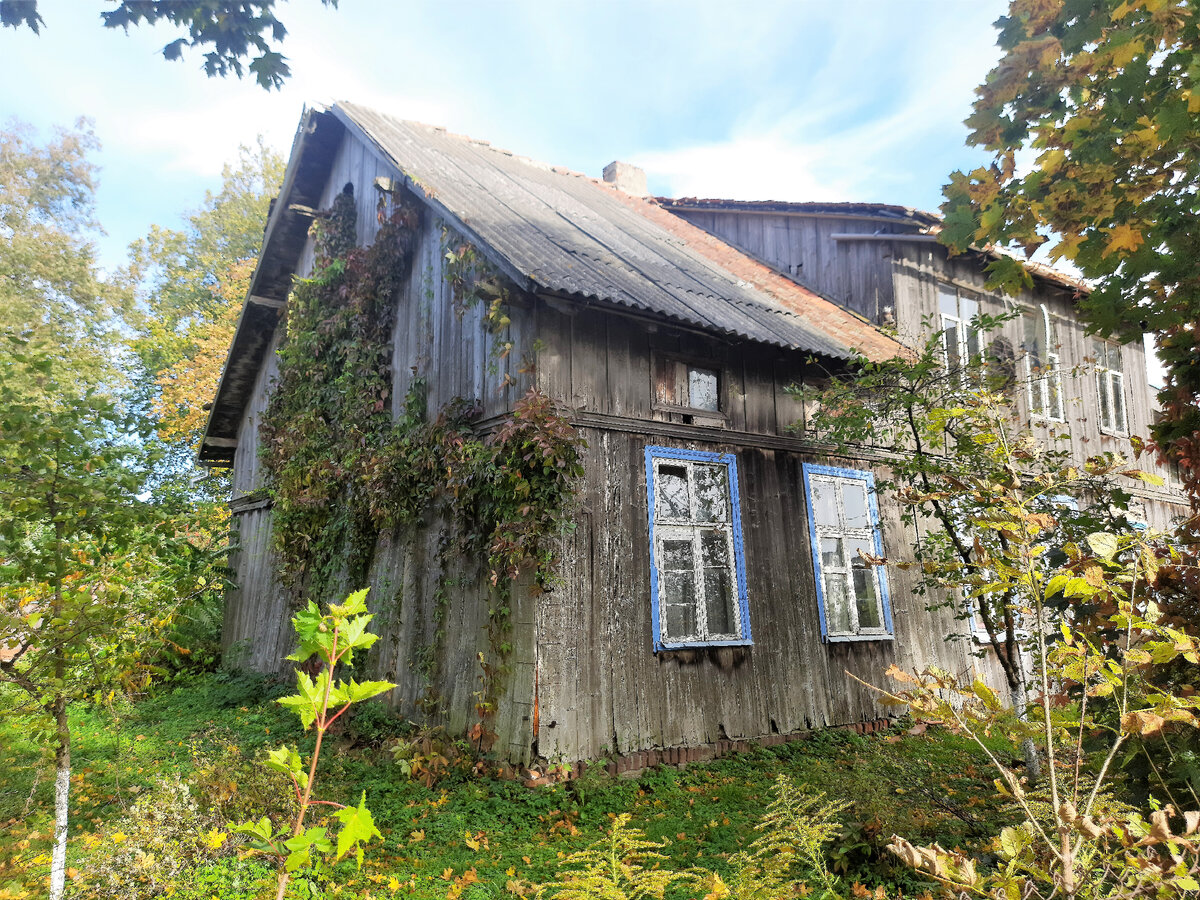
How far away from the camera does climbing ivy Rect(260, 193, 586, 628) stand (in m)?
6.46

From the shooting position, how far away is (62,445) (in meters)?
4.18

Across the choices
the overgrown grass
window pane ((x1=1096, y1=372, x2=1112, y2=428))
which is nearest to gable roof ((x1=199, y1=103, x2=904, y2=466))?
the overgrown grass

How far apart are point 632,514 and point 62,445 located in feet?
14.7

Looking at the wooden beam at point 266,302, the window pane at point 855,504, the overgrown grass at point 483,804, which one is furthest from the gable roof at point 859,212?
the wooden beam at point 266,302

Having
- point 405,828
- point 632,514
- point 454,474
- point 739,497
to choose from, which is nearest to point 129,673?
point 405,828

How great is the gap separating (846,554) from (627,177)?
945cm

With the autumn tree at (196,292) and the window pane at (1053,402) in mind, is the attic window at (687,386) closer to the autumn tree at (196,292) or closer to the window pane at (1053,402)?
the window pane at (1053,402)

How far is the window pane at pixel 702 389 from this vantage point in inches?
312

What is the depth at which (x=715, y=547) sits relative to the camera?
7.62 metres

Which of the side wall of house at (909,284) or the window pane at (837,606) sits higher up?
the side wall of house at (909,284)

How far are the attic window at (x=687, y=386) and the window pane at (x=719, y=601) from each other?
1.66 metres

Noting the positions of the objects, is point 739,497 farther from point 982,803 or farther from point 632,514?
point 982,803

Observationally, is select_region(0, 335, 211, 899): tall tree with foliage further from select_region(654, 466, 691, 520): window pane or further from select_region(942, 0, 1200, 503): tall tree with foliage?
select_region(942, 0, 1200, 503): tall tree with foliage

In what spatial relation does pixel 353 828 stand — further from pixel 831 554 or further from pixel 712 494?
pixel 831 554
